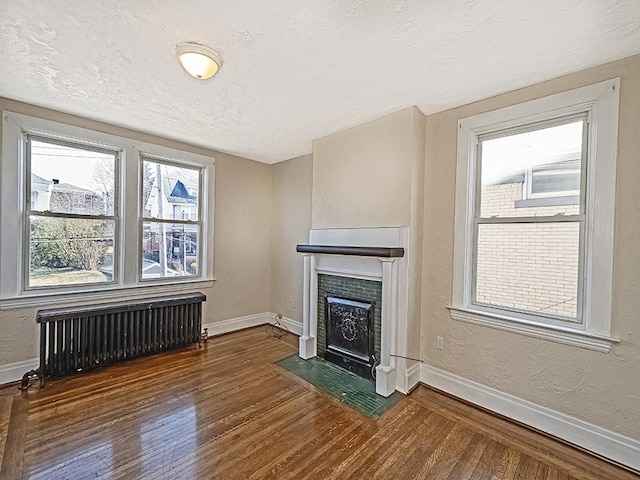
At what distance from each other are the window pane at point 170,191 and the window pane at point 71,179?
1.21 ft

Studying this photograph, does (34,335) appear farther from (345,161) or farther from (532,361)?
(532,361)

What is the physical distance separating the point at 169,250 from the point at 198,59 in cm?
256

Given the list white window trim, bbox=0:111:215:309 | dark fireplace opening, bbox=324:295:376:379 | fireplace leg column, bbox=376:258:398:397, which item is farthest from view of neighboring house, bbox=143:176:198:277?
fireplace leg column, bbox=376:258:398:397

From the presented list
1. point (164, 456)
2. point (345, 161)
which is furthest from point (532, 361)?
point (164, 456)

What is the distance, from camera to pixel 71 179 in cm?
306

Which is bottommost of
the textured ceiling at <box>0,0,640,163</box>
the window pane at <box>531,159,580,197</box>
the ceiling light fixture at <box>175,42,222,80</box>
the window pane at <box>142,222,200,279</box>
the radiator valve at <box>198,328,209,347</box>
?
the radiator valve at <box>198,328,209,347</box>

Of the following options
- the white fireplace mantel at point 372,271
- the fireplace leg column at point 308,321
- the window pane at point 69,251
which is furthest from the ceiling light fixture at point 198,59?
the window pane at point 69,251

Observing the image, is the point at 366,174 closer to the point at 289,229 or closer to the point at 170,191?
the point at 289,229

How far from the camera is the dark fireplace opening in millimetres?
2924

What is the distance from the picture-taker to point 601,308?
1.97 metres

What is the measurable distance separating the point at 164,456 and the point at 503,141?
3.40 m

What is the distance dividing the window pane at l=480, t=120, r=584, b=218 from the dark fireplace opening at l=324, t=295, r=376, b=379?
145 cm

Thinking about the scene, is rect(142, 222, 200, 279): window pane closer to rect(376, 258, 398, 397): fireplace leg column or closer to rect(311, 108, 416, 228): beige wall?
rect(311, 108, 416, 228): beige wall

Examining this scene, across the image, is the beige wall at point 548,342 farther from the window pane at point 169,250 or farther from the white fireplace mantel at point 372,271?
the window pane at point 169,250
